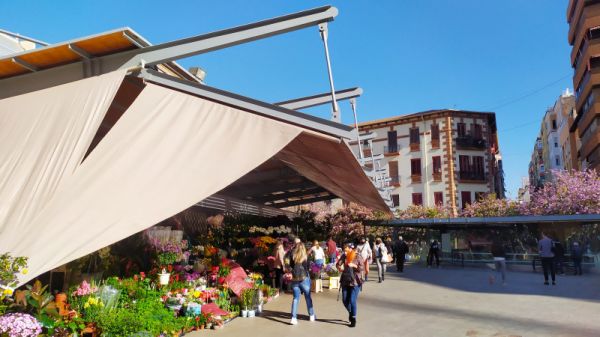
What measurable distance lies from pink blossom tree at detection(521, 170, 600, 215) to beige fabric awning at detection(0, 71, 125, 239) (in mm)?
28886

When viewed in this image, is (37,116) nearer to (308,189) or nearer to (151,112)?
(151,112)

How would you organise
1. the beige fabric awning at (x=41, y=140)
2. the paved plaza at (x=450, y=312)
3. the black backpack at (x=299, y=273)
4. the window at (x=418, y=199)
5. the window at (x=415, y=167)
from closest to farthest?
the beige fabric awning at (x=41, y=140), the paved plaza at (x=450, y=312), the black backpack at (x=299, y=273), the window at (x=418, y=199), the window at (x=415, y=167)

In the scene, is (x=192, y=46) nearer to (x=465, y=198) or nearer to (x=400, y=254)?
(x=400, y=254)

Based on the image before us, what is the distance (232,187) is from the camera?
18.1m

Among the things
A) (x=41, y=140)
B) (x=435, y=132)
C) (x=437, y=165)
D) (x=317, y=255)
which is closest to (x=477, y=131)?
(x=435, y=132)

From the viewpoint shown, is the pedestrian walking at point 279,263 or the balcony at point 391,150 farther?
the balcony at point 391,150

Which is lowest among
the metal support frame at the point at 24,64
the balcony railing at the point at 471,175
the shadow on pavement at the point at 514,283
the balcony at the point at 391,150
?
the shadow on pavement at the point at 514,283

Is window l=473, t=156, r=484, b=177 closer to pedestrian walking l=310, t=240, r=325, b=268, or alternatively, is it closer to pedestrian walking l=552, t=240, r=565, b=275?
pedestrian walking l=552, t=240, r=565, b=275

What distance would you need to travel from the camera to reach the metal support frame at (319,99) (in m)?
12.2

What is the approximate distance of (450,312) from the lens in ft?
33.0

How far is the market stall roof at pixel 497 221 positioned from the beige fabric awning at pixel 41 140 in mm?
17071

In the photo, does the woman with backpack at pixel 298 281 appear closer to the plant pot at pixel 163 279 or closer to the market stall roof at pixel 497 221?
the plant pot at pixel 163 279

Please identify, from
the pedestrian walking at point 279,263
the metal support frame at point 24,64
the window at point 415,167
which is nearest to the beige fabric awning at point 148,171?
the metal support frame at point 24,64

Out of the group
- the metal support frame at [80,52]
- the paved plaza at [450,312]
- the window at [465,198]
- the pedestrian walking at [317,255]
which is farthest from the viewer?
the window at [465,198]
